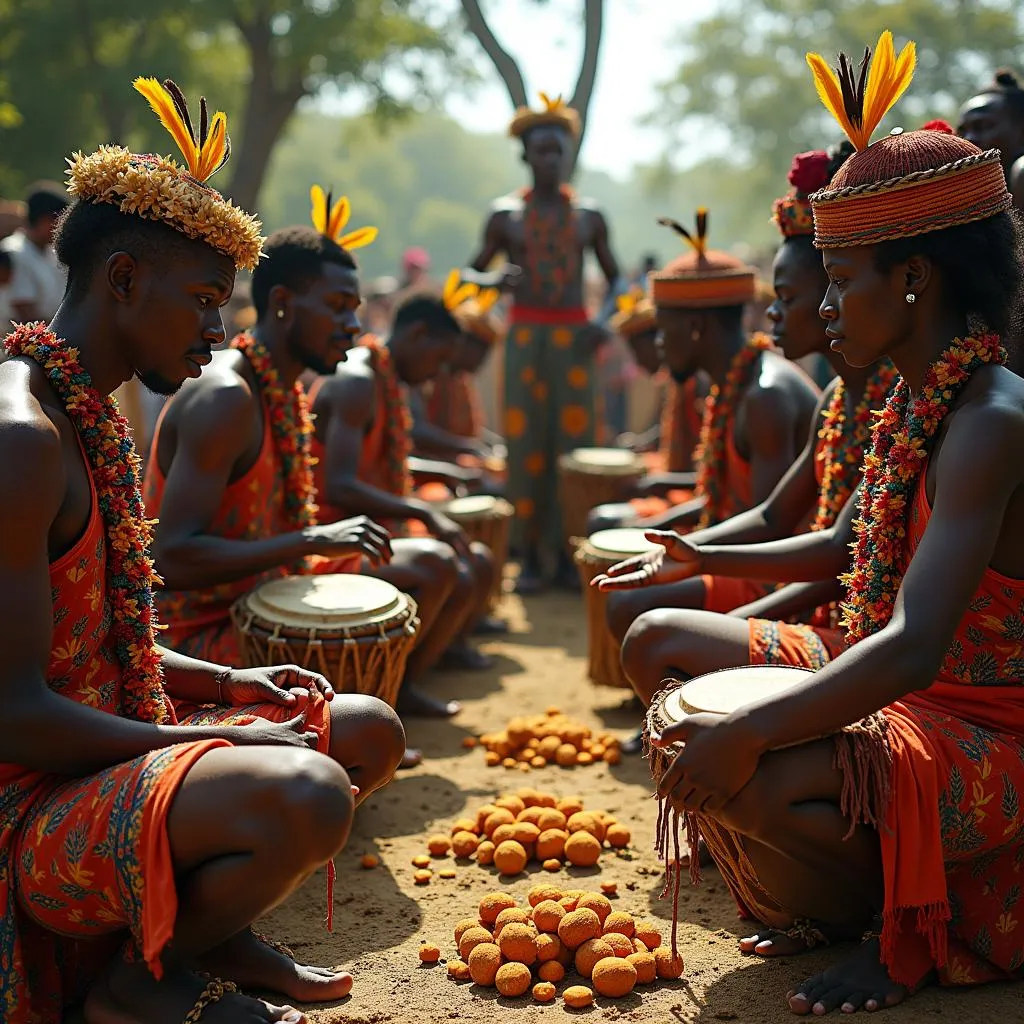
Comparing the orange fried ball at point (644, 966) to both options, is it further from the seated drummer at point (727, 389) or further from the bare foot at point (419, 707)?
the bare foot at point (419, 707)

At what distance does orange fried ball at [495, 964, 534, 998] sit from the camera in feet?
10.5

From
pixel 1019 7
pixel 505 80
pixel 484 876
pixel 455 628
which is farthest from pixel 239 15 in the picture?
pixel 1019 7

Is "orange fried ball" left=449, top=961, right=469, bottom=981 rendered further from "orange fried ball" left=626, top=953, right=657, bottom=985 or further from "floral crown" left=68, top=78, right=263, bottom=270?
"floral crown" left=68, top=78, right=263, bottom=270

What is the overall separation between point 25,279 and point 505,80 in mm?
6412

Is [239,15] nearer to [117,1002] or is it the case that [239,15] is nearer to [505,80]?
[505,80]

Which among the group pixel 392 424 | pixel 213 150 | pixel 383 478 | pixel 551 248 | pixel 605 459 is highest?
pixel 213 150

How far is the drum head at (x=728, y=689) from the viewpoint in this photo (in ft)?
10.2

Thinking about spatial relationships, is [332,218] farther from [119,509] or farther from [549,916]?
[549,916]

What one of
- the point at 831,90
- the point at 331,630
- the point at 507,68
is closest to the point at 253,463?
the point at 331,630

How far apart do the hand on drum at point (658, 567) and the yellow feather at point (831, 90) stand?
4.40 ft

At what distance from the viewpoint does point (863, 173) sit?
3096mm

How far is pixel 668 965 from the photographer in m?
3.27

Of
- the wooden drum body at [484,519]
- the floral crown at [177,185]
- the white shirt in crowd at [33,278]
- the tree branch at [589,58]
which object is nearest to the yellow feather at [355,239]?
the wooden drum body at [484,519]

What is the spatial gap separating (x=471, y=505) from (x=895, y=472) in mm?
4240
